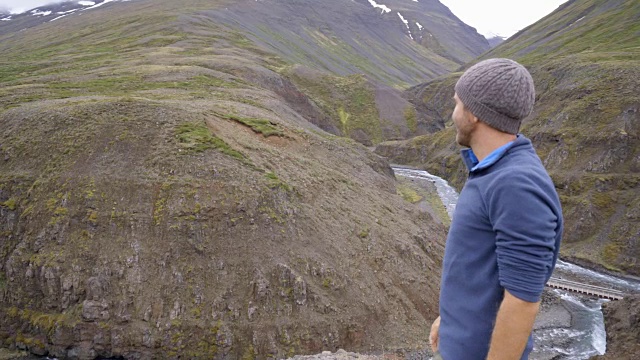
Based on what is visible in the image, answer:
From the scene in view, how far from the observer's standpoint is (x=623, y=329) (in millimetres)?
24703

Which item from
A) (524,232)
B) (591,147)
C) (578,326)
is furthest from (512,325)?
(591,147)

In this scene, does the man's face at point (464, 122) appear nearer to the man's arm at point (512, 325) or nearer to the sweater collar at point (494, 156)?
the sweater collar at point (494, 156)

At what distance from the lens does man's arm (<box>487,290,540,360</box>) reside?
3275 mm

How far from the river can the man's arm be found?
27.3 metres

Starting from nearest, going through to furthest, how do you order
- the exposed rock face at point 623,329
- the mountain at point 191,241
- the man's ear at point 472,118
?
the man's ear at point 472,118 → the exposed rock face at point 623,329 → the mountain at point 191,241

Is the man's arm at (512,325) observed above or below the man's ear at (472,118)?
below

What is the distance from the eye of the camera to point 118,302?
81.8ft

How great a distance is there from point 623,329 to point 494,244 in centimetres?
2663

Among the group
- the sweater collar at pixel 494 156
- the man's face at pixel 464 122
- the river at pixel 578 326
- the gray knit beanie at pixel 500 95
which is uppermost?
the gray knit beanie at pixel 500 95

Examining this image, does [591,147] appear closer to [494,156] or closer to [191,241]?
[191,241]

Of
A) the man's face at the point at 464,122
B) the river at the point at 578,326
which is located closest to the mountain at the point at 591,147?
the river at the point at 578,326

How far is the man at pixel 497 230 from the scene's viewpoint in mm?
3209

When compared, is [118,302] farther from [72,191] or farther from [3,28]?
[3,28]

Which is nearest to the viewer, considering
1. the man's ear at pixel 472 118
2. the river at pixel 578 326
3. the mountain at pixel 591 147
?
the man's ear at pixel 472 118
